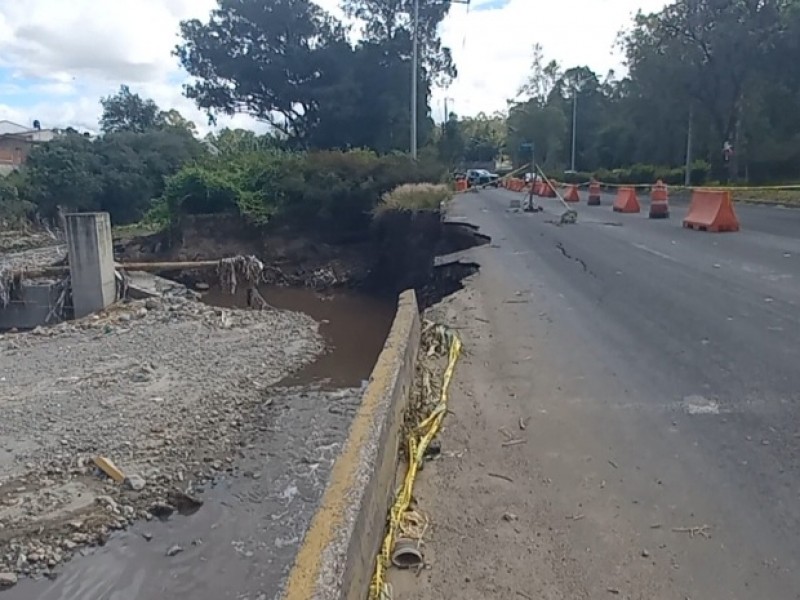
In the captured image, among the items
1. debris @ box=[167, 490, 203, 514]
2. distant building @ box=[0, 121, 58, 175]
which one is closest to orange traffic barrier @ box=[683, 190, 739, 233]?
debris @ box=[167, 490, 203, 514]

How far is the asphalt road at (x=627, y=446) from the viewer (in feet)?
11.4

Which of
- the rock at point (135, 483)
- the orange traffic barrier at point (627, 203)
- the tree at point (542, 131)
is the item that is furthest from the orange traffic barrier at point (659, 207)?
the tree at point (542, 131)

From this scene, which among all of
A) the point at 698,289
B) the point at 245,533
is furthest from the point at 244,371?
the point at 698,289

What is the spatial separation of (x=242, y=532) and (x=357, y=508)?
5297mm

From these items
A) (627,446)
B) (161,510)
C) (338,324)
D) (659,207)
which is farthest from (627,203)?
(627,446)

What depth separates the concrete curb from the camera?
279 cm

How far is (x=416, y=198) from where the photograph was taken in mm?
24812

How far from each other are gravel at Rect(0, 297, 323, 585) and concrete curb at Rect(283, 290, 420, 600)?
15.8 ft

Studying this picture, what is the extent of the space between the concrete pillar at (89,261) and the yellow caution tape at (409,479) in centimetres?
1601

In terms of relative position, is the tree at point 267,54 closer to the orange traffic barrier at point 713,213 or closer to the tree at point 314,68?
the tree at point 314,68

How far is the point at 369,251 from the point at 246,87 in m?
24.8

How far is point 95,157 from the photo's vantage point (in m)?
45.0

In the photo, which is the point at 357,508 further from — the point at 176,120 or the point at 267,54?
the point at 176,120

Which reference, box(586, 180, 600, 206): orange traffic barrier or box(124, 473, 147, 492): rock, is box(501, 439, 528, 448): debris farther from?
box(586, 180, 600, 206): orange traffic barrier
